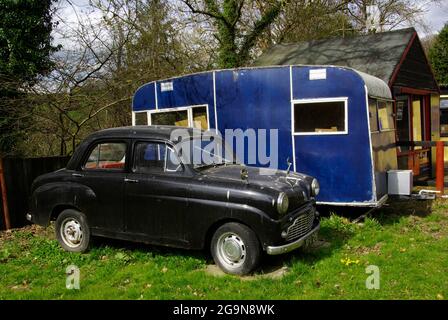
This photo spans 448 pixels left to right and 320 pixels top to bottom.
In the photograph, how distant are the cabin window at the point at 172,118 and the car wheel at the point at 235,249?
186 inches

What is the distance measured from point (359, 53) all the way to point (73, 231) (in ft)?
27.0

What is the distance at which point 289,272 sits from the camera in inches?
231

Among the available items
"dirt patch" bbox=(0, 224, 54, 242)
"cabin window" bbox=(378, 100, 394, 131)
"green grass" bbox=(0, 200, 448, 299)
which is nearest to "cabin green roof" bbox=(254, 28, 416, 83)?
"cabin window" bbox=(378, 100, 394, 131)

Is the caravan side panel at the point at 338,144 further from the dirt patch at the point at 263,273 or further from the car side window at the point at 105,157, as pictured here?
the car side window at the point at 105,157

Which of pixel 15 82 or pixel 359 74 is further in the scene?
pixel 15 82

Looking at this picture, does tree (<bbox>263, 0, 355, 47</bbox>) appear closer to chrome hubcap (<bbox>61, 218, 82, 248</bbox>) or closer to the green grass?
the green grass

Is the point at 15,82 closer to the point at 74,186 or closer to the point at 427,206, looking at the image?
the point at 74,186

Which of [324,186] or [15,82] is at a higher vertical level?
[15,82]

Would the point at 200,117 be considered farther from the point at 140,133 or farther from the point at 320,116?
the point at 140,133

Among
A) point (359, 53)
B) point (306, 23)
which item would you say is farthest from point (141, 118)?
point (306, 23)
